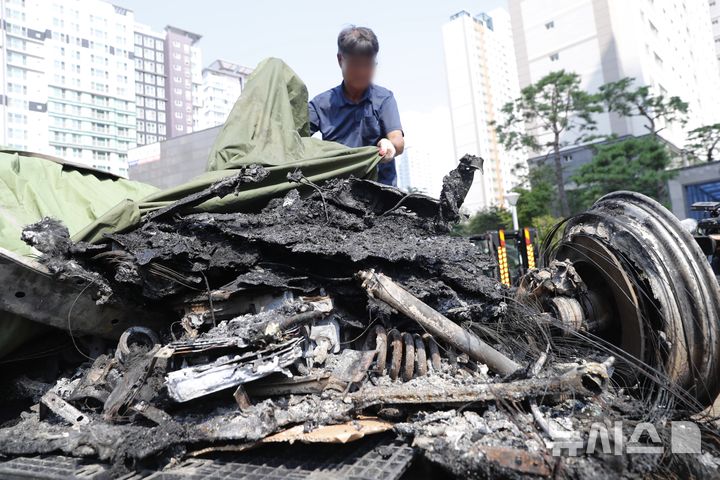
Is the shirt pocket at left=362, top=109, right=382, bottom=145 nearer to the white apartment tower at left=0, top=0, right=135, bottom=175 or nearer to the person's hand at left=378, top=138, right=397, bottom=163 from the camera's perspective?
the person's hand at left=378, top=138, right=397, bottom=163

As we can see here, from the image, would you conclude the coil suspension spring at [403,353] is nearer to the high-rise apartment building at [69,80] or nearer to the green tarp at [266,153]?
the green tarp at [266,153]

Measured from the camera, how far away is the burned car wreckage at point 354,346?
1.86m

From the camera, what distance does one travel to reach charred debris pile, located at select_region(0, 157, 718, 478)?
1894 millimetres

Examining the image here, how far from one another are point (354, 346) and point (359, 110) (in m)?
1.96

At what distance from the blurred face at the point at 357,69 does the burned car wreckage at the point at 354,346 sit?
40.4 inches

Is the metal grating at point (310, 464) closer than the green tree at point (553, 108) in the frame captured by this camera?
Yes

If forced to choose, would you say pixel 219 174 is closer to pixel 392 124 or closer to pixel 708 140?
pixel 392 124

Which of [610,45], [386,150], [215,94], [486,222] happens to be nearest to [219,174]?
[386,150]

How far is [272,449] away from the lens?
6.49 ft

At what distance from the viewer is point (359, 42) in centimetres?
342

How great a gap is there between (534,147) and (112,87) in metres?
54.1

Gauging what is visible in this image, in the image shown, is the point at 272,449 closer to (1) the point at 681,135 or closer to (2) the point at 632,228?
(2) the point at 632,228

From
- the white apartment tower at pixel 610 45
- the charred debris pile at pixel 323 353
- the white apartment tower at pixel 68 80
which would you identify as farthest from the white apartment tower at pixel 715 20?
the charred debris pile at pixel 323 353

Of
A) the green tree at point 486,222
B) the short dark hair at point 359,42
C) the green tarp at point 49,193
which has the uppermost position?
the green tree at point 486,222
